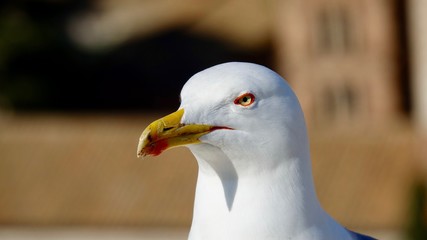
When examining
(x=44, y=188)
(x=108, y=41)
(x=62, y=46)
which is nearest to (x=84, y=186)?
(x=44, y=188)

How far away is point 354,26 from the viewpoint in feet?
143

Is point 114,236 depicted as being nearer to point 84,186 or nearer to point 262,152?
point 84,186

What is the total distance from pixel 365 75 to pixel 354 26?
1502mm

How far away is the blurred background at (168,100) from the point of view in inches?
913

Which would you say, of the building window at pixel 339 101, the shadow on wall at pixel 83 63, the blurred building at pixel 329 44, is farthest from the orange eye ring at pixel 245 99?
the building window at pixel 339 101

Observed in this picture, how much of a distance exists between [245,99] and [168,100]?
4361cm

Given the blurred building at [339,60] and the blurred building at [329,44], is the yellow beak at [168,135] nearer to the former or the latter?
the blurred building at [329,44]

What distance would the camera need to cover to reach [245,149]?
144 inches

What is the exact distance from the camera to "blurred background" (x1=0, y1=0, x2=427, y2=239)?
76.1 feet

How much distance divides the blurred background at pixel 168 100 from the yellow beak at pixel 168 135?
14.9 m

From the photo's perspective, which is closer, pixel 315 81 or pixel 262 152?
pixel 262 152

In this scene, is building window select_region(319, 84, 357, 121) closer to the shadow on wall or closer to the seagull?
the shadow on wall

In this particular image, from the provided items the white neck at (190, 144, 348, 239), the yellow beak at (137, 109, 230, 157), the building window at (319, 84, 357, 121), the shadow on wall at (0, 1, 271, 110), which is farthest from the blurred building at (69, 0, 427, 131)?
the yellow beak at (137, 109, 230, 157)

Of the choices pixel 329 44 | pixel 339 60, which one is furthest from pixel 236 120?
pixel 329 44
